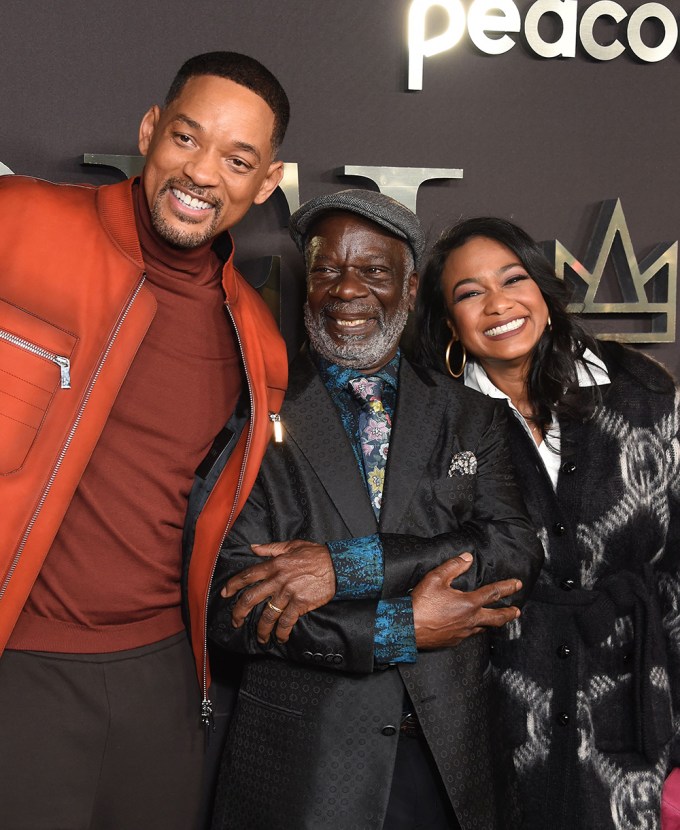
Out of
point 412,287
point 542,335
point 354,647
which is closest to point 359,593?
point 354,647

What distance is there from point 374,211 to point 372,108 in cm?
87

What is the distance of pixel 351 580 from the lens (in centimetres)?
221

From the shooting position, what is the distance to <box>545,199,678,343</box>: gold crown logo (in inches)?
136

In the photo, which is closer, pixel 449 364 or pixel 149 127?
pixel 149 127

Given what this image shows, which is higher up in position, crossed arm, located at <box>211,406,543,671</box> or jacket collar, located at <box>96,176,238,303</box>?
jacket collar, located at <box>96,176,238,303</box>

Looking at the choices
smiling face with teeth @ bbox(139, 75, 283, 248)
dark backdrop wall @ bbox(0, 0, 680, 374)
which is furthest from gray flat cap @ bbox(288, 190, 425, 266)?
dark backdrop wall @ bbox(0, 0, 680, 374)

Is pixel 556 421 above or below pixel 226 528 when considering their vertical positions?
above

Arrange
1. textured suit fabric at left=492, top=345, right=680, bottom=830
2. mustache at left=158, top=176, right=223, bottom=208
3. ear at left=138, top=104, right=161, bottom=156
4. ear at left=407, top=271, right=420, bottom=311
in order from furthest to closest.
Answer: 1. ear at left=407, top=271, right=420, bottom=311
2. textured suit fabric at left=492, top=345, right=680, bottom=830
3. ear at left=138, top=104, right=161, bottom=156
4. mustache at left=158, top=176, right=223, bottom=208

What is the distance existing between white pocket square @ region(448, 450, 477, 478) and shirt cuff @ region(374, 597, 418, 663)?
417mm

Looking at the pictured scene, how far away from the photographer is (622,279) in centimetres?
356

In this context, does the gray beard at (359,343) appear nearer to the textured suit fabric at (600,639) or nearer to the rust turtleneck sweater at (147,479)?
the rust turtleneck sweater at (147,479)

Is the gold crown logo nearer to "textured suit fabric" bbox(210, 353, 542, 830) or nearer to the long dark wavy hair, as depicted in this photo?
the long dark wavy hair

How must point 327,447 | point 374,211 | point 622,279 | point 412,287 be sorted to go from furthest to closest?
point 622,279 → point 412,287 → point 374,211 → point 327,447

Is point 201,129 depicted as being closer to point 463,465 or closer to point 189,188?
point 189,188
